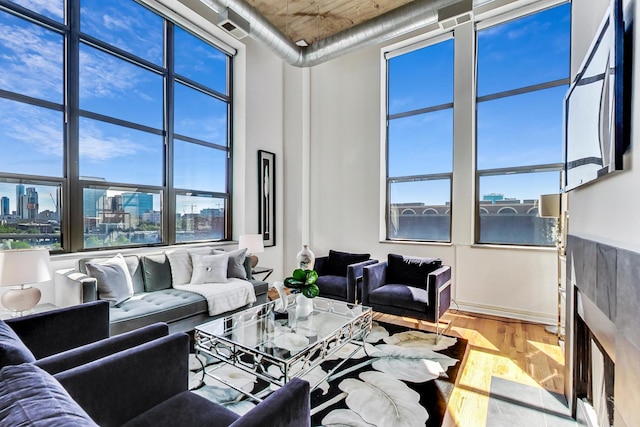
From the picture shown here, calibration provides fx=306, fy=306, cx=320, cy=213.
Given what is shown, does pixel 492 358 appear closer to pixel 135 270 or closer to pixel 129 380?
pixel 129 380

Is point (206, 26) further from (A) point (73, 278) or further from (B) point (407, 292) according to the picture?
(B) point (407, 292)

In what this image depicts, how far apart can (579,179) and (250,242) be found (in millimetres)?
3587

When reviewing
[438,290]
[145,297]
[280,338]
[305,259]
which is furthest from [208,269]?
[438,290]

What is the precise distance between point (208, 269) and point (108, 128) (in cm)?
201

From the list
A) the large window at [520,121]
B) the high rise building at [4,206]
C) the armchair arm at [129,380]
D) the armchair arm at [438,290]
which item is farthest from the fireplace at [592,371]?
the high rise building at [4,206]

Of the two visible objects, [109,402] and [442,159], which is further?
[442,159]

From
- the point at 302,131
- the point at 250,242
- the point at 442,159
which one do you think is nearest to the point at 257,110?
the point at 302,131

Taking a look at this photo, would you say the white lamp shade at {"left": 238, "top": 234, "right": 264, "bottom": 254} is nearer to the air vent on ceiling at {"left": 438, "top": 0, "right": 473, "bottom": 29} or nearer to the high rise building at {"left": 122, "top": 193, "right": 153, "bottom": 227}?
the high rise building at {"left": 122, "top": 193, "right": 153, "bottom": 227}

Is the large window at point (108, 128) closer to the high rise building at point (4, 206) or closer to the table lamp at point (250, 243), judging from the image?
the high rise building at point (4, 206)

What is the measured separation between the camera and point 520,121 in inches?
155

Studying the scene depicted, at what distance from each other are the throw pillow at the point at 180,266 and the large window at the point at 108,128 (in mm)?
590

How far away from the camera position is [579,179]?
1.73 meters

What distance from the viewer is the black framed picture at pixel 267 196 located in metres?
5.11

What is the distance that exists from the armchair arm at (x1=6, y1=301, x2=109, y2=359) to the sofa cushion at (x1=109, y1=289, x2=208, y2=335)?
0.40 metres
